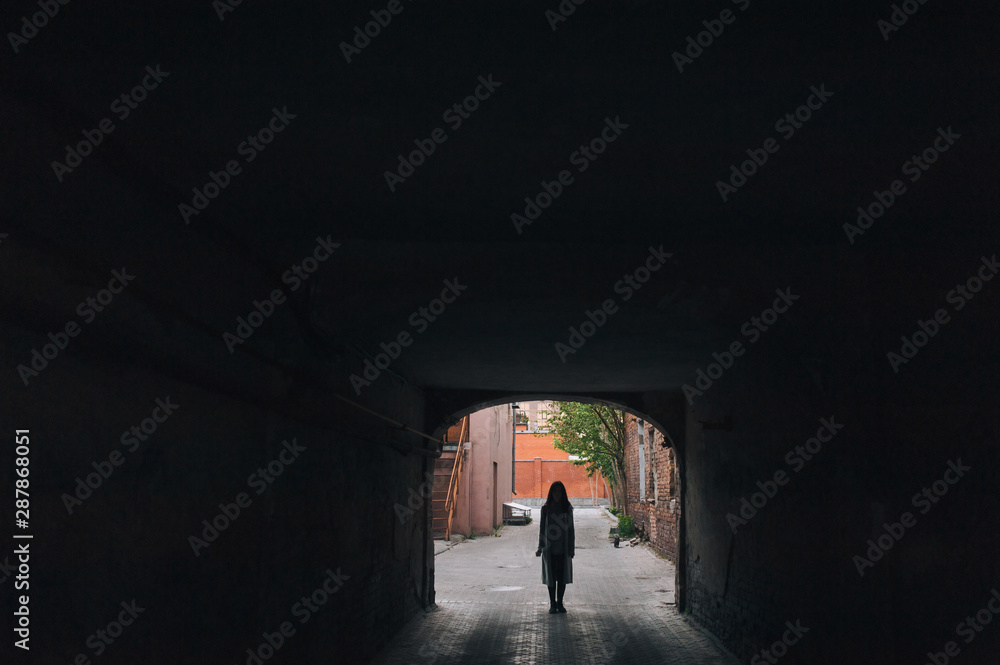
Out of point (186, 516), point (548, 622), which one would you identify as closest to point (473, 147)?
point (186, 516)

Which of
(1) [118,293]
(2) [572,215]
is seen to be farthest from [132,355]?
(2) [572,215]

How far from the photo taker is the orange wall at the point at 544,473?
5297cm

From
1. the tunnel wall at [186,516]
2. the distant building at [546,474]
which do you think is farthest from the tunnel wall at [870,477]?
the distant building at [546,474]

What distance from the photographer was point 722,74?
285cm

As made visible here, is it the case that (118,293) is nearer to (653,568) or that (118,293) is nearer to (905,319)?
(905,319)

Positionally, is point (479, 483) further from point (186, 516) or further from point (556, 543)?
point (186, 516)

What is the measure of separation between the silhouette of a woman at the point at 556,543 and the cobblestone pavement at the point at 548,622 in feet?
1.22

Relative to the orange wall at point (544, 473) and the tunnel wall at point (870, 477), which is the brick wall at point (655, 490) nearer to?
the tunnel wall at point (870, 477)

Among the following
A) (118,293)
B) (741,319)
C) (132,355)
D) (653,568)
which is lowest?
(653,568)

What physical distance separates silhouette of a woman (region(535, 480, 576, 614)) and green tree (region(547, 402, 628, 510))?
12.2 meters

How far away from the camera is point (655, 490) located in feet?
60.7

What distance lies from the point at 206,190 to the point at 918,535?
3.96 metres

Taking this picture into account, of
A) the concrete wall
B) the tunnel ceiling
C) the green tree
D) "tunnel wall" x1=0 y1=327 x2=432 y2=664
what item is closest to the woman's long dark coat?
"tunnel wall" x1=0 y1=327 x2=432 y2=664

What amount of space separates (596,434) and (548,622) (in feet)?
52.4
